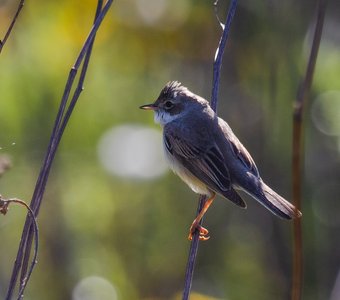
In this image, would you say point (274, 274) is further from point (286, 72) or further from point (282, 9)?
point (282, 9)

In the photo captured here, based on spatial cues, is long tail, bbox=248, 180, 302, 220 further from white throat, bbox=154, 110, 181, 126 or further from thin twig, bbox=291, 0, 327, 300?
thin twig, bbox=291, 0, 327, 300

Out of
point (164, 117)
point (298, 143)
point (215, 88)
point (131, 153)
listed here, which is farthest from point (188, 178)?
point (298, 143)

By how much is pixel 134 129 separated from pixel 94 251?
114 centimetres

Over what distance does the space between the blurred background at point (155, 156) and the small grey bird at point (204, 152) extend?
1294mm

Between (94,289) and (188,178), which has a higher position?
(188,178)

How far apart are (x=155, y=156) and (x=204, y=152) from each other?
174cm

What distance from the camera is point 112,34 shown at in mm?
6770

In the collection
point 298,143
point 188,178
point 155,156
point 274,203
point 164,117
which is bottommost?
point 155,156

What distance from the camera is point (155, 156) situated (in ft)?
21.8

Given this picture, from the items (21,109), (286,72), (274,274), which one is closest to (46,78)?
(21,109)

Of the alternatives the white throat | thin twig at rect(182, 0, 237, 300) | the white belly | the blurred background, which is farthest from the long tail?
the blurred background

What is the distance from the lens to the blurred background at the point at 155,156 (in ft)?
21.3

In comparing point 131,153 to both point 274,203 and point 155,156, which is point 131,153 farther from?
point 274,203

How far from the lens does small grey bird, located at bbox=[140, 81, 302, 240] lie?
464 cm
